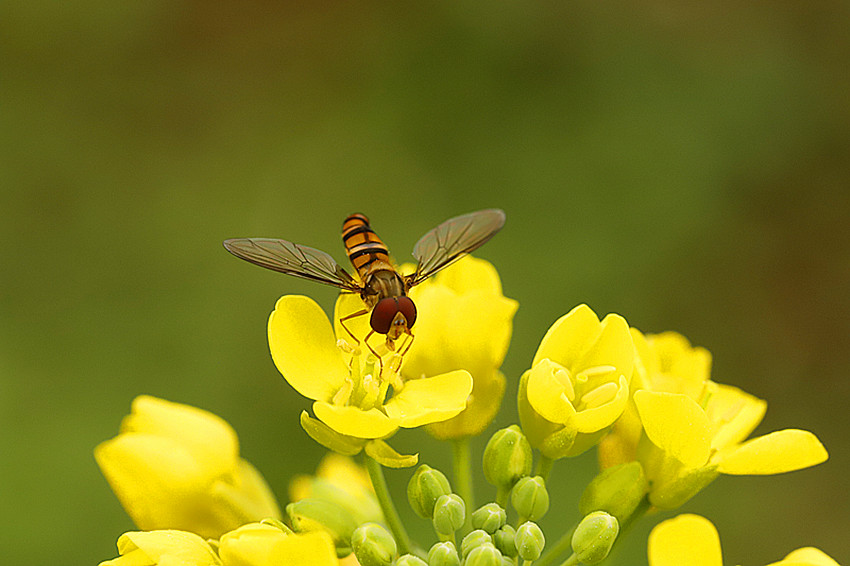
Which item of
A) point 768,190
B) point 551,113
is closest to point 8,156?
point 551,113

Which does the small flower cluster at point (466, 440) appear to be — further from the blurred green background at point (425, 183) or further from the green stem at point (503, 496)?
the blurred green background at point (425, 183)

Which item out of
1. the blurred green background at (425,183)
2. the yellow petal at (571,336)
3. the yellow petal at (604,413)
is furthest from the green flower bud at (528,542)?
the blurred green background at (425,183)

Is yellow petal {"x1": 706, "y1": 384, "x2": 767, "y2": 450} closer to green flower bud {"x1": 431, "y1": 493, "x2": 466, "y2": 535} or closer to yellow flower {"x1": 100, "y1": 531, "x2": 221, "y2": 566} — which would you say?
green flower bud {"x1": 431, "y1": 493, "x2": 466, "y2": 535}

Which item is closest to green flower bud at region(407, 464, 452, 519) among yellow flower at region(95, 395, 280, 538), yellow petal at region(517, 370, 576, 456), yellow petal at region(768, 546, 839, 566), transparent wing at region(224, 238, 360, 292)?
yellow petal at region(517, 370, 576, 456)

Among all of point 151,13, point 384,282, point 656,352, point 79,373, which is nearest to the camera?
point 384,282

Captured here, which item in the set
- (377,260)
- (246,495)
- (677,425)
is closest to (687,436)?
(677,425)

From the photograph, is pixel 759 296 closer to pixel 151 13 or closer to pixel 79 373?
pixel 79 373
